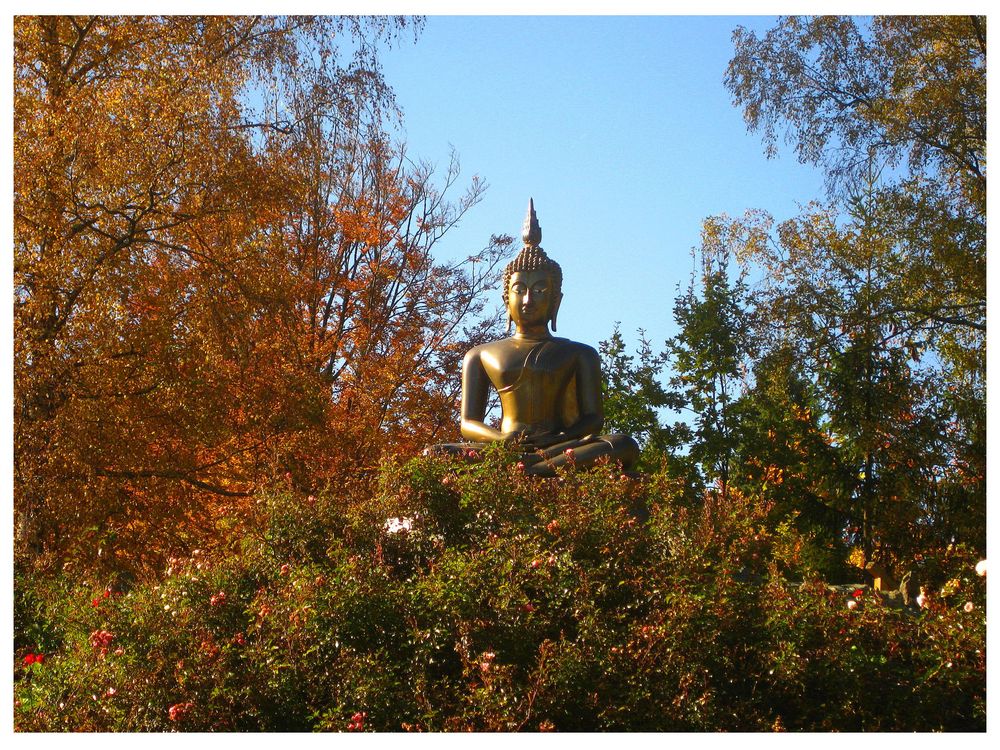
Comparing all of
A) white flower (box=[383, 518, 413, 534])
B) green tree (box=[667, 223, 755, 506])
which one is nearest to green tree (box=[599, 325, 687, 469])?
green tree (box=[667, 223, 755, 506])

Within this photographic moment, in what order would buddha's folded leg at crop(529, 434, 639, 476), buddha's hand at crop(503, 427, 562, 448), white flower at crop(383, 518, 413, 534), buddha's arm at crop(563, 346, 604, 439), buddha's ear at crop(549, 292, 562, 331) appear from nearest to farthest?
white flower at crop(383, 518, 413, 534)
buddha's folded leg at crop(529, 434, 639, 476)
buddha's hand at crop(503, 427, 562, 448)
buddha's arm at crop(563, 346, 604, 439)
buddha's ear at crop(549, 292, 562, 331)

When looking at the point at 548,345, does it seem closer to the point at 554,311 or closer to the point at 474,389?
the point at 554,311

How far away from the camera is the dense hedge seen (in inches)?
168

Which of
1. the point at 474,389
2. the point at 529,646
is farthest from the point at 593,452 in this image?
the point at 529,646

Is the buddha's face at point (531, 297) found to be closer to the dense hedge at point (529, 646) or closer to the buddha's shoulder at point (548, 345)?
the buddha's shoulder at point (548, 345)

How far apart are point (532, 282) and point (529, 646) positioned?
420 cm

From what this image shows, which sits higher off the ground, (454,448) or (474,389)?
(474,389)

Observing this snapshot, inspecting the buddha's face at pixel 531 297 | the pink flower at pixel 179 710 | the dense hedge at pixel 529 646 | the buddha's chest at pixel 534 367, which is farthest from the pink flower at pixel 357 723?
the buddha's face at pixel 531 297

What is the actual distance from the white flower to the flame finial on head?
3354 millimetres

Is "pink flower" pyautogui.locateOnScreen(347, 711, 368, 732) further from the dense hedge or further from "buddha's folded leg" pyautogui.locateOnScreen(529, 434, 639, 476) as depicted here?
"buddha's folded leg" pyautogui.locateOnScreen(529, 434, 639, 476)

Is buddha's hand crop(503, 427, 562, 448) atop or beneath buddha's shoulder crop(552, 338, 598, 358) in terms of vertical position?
beneath

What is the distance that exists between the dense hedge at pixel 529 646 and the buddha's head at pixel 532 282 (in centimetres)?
335

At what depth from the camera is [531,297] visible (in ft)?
27.1

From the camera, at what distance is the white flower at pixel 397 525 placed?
5.26 m
